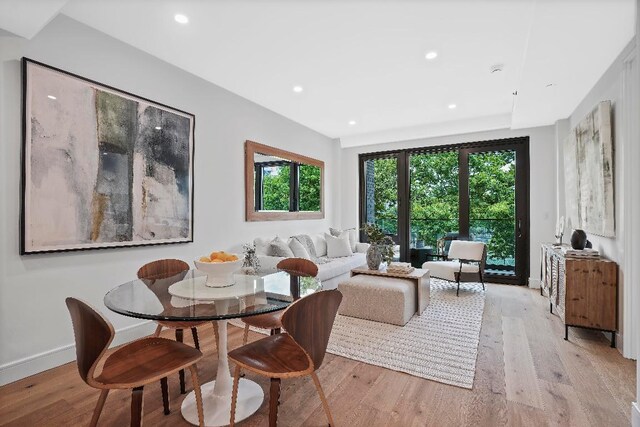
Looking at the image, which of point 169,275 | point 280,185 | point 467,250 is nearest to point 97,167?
point 169,275

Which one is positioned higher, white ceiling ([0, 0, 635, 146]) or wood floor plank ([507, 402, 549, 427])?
white ceiling ([0, 0, 635, 146])

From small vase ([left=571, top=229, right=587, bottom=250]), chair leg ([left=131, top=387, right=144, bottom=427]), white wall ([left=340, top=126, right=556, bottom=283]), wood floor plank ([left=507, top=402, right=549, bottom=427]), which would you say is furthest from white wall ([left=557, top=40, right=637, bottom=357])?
chair leg ([left=131, top=387, right=144, bottom=427])

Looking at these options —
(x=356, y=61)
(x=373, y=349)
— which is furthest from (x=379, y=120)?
(x=373, y=349)

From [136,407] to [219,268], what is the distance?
731mm

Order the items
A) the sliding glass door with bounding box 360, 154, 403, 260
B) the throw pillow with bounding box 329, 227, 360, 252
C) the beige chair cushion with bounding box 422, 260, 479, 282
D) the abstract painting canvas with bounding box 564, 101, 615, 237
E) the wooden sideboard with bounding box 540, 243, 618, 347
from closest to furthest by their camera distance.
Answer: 1. the wooden sideboard with bounding box 540, 243, 618, 347
2. the abstract painting canvas with bounding box 564, 101, 615, 237
3. the beige chair cushion with bounding box 422, 260, 479, 282
4. the throw pillow with bounding box 329, 227, 360, 252
5. the sliding glass door with bounding box 360, 154, 403, 260

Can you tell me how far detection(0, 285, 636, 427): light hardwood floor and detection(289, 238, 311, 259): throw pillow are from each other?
6.39ft

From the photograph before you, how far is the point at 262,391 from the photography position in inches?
83.0

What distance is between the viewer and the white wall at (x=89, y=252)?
2248mm

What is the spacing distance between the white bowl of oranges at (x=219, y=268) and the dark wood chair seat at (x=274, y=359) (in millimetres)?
416

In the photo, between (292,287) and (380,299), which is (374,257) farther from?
(292,287)

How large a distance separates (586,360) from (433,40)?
9.83 feet

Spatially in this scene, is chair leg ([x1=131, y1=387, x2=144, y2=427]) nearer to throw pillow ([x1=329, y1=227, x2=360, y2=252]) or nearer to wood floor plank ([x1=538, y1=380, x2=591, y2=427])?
wood floor plank ([x1=538, y1=380, x2=591, y2=427])

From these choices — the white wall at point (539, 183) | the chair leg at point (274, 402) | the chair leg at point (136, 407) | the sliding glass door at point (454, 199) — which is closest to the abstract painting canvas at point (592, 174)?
the white wall at point (539, 183)

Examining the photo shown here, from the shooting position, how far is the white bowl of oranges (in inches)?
71.9
